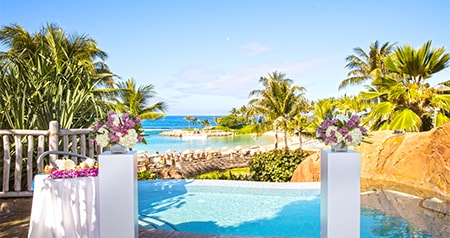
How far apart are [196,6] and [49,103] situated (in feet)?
34.1

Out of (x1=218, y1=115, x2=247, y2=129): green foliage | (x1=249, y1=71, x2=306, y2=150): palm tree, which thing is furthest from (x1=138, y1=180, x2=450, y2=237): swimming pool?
(x1=218, y1=115, x2=247, y2=129): green foliage

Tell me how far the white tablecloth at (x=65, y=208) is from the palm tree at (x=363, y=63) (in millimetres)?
19718

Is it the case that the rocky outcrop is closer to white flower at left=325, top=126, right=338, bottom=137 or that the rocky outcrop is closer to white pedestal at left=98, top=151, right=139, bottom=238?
white flower at left=325, top=126, right=338, bottom=137

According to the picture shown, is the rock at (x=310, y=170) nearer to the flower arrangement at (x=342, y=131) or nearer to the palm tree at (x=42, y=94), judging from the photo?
the palm tree at (x=42, y=94)

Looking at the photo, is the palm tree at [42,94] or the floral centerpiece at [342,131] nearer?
the floral centerpiece at [342,131]

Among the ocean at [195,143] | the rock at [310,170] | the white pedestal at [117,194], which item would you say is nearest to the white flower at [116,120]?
the white pedestal at [117,194]

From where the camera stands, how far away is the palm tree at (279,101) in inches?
471

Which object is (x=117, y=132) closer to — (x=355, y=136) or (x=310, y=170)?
(x=355, y=136)

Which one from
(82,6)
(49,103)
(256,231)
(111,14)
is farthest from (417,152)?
(82,6)

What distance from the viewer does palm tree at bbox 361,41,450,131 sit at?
7977 millimetres

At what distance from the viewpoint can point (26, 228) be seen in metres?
3.58

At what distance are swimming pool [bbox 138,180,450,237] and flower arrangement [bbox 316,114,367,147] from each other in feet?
6.97

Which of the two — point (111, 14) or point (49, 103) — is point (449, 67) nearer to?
point (49, 103)

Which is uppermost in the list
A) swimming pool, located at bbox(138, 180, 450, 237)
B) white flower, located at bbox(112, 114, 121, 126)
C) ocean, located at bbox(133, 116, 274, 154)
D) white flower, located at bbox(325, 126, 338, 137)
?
white flower, located at bbox(112, 114, 121, 126)
